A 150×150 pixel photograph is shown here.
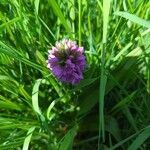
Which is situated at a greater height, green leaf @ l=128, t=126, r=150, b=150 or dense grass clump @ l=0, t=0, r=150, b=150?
dense grass clump @ l=0, t=0, r=150, b=150

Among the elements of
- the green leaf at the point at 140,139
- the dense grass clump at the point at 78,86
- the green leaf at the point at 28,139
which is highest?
the dense grass clump at the point at 78,86

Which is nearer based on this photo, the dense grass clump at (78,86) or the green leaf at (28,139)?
the green leaf at (28,139)

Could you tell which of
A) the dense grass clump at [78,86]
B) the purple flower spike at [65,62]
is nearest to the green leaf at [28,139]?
the dense grass clump at [78,86]

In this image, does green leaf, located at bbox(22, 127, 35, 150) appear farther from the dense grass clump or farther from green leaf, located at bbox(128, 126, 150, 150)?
green leaf, located at bbox(128, 126, 150, 150)

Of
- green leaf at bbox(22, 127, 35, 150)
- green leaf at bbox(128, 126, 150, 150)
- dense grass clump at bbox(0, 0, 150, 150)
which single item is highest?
dense grass clump at bbox(0, 0, 150, 150)

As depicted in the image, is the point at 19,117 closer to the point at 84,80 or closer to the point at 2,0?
the point at 84,80

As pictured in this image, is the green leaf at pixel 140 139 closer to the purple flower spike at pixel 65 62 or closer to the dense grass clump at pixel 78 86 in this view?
the dense grass clump at pixel 78 86

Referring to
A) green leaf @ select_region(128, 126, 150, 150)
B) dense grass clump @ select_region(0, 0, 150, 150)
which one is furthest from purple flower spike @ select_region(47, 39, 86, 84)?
green leaf @ select_region(128, 126, 150, 150)
